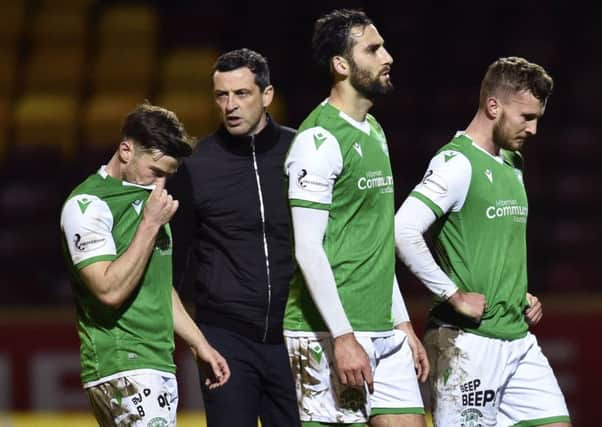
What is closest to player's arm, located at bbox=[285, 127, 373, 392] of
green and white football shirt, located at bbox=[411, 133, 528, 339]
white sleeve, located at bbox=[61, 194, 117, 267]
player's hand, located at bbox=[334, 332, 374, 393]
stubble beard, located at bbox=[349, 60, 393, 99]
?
player's hand, located at bbox=[334, 332, 374, 393]

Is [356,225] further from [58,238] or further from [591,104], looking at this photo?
[591,104]

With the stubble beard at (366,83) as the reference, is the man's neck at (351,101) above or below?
below

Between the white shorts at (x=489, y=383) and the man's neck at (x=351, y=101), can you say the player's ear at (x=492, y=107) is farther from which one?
the white shorts at (x=489, y=383)

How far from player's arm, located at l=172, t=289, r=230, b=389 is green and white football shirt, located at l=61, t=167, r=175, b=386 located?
172mm

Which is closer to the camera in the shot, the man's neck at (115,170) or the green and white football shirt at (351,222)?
the green and white football shirt at (351,222)

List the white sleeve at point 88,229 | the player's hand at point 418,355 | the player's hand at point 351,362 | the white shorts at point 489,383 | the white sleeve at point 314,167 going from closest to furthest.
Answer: the player's hand at point 351,362
the white sleeve at point 314,167
the white sleeve at point 88,229
the player's hand at point 418,355
the white shorts at point 489,383

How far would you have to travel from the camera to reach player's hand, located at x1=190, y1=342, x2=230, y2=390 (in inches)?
197

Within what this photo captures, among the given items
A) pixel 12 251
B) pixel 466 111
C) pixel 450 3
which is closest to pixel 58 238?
pixel 12 251

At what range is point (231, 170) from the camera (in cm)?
543

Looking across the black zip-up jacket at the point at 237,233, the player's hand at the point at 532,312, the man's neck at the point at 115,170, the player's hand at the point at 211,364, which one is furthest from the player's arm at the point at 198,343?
the player's hand at the point at 532,312

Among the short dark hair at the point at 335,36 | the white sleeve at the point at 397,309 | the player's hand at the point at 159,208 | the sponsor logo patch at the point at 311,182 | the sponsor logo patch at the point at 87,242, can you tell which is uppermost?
the short dark hair at the point at 335,36

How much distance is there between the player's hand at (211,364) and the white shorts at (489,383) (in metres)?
0.79

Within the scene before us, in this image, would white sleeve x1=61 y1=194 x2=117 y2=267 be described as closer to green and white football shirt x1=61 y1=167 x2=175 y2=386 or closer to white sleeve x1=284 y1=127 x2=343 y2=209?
green and white football shirt x1=61 y1=167 x2=175 y2=386

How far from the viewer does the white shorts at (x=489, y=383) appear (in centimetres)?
500
